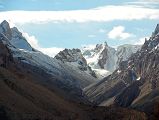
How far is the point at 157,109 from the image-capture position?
374 ft

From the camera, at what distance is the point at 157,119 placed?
368 feet

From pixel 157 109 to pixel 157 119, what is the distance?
2586 mm
